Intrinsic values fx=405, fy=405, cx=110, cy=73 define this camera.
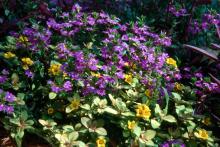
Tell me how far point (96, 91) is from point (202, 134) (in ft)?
2.63

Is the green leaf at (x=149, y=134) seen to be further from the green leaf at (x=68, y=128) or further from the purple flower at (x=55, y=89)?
the purple flower at (x=55, y=89)

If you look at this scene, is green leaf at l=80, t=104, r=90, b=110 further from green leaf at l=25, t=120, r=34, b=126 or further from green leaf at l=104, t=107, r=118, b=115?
green leaf at l=25, t=120, r=34, b=126

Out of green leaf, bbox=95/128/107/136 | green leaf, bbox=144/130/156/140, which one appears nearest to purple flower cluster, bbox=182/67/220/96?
green leaf, bbox=144/130/156/140

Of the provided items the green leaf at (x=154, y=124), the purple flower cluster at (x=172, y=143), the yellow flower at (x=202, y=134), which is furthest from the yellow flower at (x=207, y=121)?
the green leaf at (x=154, y=124)

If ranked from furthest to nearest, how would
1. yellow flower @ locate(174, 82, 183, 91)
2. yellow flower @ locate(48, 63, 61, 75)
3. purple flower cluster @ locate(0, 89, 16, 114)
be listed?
yellow flower @ locate(174, 82, 183, 91), yellow flower @ locate(48, 63, 61, 75), purple flower cluster @ locate(0, 89, 16, 114)

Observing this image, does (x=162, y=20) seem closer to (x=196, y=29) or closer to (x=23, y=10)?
(x=196, y=29)

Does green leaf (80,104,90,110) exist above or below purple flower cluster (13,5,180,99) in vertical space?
below

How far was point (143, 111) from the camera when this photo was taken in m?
2.75

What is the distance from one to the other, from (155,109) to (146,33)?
72 centimetres

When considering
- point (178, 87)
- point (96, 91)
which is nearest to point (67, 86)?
point (96, 91)

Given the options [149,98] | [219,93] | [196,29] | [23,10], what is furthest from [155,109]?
[23,10]

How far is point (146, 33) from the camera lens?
3.26 m

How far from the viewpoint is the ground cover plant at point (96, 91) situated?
273cm

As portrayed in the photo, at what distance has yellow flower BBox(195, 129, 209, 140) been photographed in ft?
9.20
